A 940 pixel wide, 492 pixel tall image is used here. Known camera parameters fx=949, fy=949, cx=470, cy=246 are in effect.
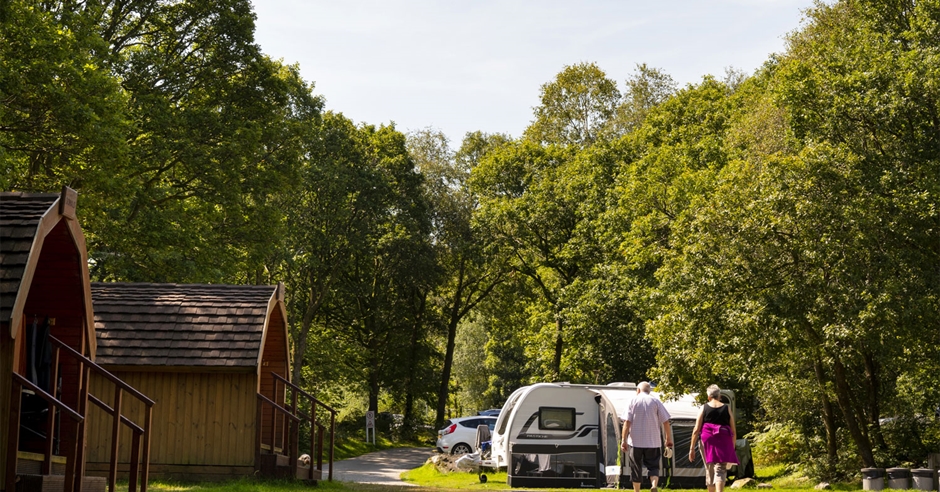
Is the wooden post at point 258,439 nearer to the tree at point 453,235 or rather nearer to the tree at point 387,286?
the tree at point 387,286

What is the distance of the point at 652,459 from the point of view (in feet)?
47.0

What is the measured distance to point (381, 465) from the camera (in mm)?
32438

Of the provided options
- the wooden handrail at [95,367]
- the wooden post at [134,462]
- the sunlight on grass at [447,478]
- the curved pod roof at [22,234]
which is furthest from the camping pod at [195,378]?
the sunlight on grass at [447,478]

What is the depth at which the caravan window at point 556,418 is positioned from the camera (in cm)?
2294

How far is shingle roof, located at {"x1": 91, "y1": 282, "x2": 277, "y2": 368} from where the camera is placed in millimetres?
16547

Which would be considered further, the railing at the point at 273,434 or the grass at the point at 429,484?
the railing at the point at 273,434

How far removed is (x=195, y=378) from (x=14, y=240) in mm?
8387

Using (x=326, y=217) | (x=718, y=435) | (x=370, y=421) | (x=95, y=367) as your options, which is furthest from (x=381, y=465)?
(x=95, y=367)

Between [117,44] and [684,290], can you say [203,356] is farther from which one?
[117,44]

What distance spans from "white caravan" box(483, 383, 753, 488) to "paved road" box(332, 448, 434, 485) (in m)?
3.09

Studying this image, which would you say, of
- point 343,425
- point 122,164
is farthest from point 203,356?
point 343,425

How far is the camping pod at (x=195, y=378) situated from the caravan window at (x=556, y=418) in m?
8.29

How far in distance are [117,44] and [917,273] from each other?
21.3 meters

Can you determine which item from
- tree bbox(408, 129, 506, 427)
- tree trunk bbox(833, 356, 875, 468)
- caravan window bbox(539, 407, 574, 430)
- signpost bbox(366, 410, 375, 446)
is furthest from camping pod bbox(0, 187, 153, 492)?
tree bbox(408, 129, 506, 427)
